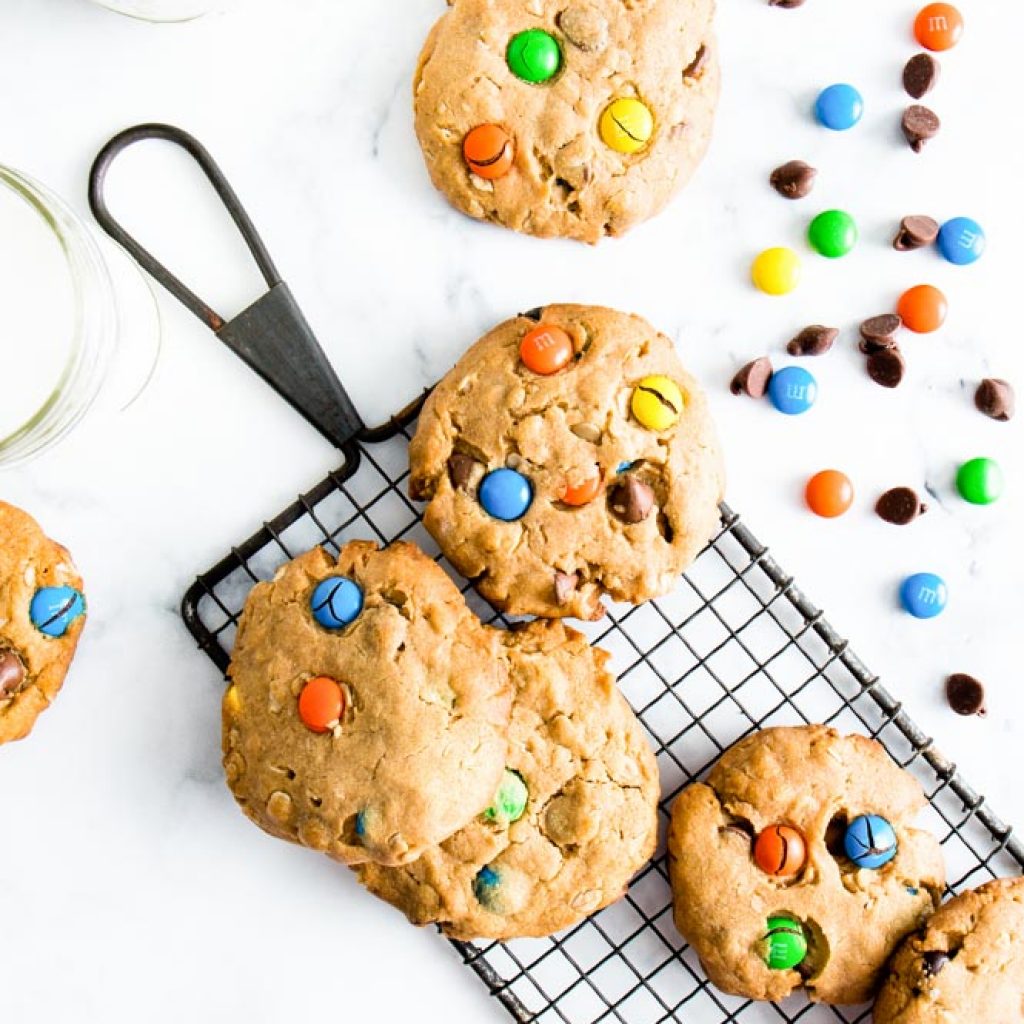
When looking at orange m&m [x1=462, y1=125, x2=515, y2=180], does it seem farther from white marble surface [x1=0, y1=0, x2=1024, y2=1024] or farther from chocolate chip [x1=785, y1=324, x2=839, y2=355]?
chocolate chip [x1=785, y1=324, x2=839, y2=355]

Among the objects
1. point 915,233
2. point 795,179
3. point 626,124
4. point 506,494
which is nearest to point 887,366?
point 915,233

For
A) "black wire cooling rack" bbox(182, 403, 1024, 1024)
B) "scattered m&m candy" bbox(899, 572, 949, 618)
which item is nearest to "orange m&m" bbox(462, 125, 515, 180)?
"black wire cooling rack" bbox(182, 403, 1024, 1024)

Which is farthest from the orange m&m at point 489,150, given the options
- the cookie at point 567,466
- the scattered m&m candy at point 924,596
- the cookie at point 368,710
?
the scattered m&m candy at point 924,596

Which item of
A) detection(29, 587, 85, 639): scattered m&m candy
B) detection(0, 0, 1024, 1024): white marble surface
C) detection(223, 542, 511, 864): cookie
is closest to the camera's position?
detection(223, 542, 511, 864): cookie

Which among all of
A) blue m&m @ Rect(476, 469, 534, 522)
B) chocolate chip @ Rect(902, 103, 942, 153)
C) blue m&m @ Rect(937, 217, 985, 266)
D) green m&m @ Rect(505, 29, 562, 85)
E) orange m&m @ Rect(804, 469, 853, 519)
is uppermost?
green m&m @ Rect(505, 29, 562, 85)

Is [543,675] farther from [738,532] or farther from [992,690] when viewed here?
[992,690]

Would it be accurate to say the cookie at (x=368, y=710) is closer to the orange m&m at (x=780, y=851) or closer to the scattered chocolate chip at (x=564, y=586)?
the scattered chocolate chip at (x=564, y=586)

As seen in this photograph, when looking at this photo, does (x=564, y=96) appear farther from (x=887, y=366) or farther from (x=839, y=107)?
(x=887, y=366)
